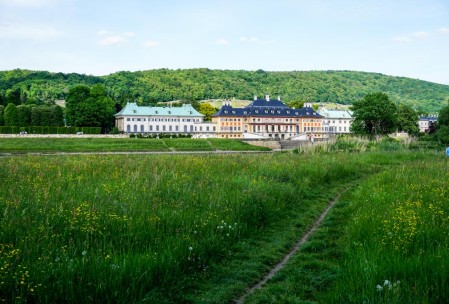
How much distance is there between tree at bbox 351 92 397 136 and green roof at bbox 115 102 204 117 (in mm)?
46436

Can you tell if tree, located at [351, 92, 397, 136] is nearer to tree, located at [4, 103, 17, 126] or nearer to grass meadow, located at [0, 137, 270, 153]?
grass meadow, located at [0, 137, 270, 153]

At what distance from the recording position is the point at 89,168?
1778 cm

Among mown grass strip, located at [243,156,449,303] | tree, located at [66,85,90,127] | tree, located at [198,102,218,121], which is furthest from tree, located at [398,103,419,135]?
mown grass strip, located at [243,156,449,303]

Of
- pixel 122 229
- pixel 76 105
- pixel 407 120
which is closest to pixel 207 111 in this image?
pixel 76 105

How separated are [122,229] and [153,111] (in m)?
100

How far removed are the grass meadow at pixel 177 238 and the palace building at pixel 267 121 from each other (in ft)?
292

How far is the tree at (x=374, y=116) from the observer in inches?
2869

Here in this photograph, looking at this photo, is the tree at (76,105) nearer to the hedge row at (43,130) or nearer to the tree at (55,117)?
the tree at (55,117)

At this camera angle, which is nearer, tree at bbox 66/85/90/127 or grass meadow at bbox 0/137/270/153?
grass meadow at bbox 0/137/270/153

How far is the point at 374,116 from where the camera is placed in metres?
72.8

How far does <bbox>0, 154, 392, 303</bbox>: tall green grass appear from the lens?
6.45m

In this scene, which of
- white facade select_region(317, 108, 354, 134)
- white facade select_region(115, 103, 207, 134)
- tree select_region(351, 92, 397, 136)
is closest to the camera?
tree select_region(351, 92, 397, 136)

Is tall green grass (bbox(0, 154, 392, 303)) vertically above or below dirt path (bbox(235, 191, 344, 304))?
above

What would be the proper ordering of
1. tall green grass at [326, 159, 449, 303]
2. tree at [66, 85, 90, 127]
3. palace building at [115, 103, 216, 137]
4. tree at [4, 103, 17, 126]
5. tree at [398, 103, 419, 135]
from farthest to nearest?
palace building at [115, 103, 216, 137] → tree at [398, 103, 419, 135] → tree at [4, 103, 17, 126] → tree at [66, 85, 90, 127] → tall green grass at [326, 159, 449, 303]
